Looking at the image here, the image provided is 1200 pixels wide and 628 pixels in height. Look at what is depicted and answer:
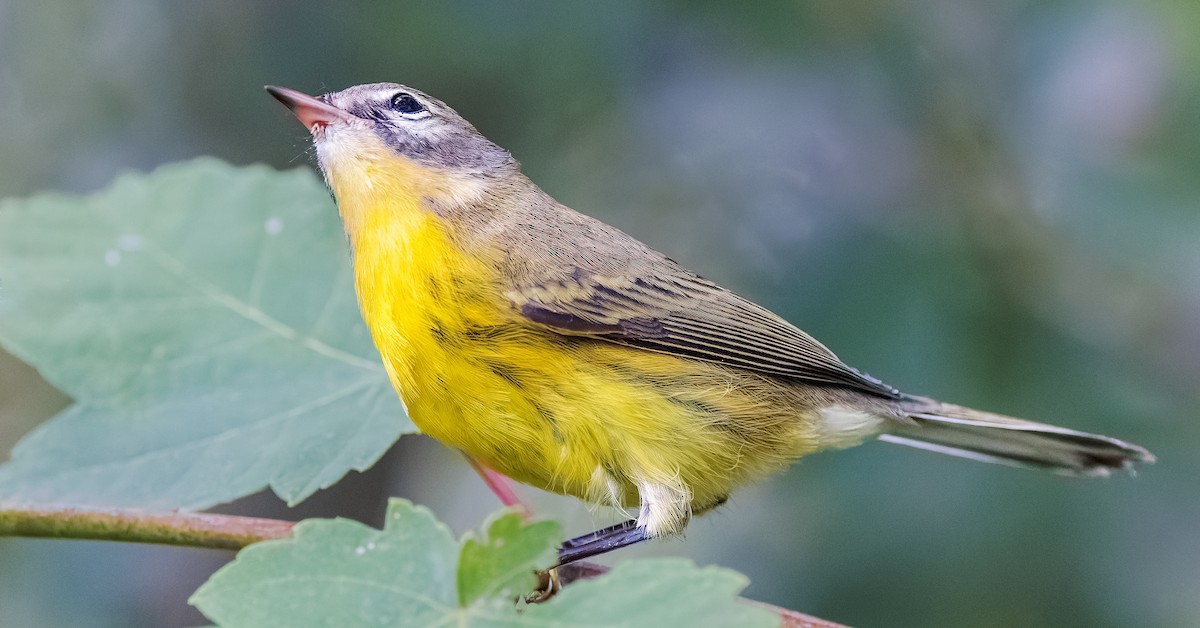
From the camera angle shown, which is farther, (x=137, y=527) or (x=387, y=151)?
(x=387, y=151)

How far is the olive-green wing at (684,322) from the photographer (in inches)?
119

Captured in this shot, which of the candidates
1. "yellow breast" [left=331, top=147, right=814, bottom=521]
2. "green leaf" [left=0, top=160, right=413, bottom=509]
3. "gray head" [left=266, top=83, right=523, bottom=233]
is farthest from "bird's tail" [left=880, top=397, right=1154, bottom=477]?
"green leaf" [left=0, top=160, right=413, bottom=509]

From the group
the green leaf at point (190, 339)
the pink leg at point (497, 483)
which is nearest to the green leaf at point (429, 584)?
the green leaf at point (190, 339)

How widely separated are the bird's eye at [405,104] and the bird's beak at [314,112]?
0.63 ft

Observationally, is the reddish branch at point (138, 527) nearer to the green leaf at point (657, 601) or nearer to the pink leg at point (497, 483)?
the pink leg at point (497, 483)

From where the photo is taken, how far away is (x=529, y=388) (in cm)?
276

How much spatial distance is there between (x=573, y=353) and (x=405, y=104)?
1.08 metres

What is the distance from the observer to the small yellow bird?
2.79 meters

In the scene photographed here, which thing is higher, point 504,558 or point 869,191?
point 869,191

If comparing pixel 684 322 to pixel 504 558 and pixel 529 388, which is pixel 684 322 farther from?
pixel 504 558

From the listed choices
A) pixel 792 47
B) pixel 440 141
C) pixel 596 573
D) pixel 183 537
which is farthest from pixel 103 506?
pixel 792 47

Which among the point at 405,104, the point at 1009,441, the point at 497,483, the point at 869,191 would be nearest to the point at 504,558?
the point at 497,483

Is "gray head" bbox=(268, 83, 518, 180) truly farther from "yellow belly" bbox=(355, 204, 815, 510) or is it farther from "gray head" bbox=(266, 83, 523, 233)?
"yellow belly" bbox=(355, 204, 815, 510)

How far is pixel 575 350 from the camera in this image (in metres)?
2.96
